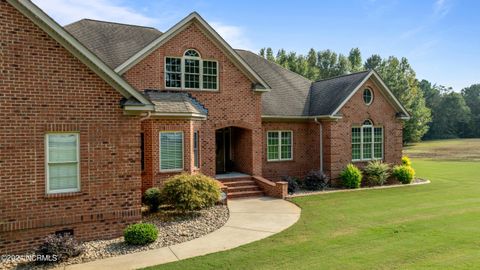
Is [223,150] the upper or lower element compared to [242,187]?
upper

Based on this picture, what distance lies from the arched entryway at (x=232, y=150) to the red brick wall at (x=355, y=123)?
4.66 m

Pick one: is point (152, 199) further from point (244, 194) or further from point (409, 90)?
point (409, 90)

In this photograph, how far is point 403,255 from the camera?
8.40 meters

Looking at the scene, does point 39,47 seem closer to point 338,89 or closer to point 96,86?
point 96,86

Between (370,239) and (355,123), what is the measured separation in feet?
37.6

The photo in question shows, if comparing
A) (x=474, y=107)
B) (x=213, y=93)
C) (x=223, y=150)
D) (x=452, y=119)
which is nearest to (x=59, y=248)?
(x=213, y=93)

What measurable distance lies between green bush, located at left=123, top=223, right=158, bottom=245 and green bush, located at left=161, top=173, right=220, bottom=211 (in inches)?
93.1

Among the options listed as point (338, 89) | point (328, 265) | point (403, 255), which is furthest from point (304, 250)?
point (338, 89)

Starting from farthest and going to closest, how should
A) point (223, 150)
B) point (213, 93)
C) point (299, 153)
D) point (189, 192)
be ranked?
1. point (299, 153)
2. point (223, 150)
3. point (213, 93)
4. point (189, 192)

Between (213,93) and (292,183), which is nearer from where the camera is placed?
(213,93)

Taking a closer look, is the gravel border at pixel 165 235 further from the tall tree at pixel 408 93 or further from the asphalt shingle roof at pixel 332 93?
the tall tree at pixel 408 93

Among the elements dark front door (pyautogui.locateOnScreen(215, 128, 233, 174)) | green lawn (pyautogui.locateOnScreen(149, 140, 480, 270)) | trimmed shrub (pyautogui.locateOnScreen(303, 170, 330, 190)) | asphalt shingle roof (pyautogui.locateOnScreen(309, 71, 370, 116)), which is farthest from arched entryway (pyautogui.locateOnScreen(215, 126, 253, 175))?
asphalt shingle roof (pyautogui.locateOnScreen(309, 71, 370, 116))

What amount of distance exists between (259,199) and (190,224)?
493cm

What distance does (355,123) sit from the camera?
66.3ft
